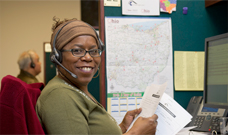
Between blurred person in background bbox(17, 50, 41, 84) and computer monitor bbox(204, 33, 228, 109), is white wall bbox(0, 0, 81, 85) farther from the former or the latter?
computer monitor bbox(204, 33, 228, 109)

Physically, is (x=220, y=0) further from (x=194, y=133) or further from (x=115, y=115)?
(x=115, y=115)

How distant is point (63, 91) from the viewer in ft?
2.88

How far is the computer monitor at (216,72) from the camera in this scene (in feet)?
4.66

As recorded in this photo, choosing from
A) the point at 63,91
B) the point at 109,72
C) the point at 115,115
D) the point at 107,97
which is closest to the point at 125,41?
the point at 109,72

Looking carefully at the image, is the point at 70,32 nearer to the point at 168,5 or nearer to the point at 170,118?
the point at 170,118

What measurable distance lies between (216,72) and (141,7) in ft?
2.07

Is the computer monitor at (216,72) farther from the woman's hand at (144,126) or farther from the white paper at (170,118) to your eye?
the woman's hand at (144,126)

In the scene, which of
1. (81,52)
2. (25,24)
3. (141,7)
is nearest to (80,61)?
(81,52)

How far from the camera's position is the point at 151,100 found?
118 cm

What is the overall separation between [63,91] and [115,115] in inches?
30.2

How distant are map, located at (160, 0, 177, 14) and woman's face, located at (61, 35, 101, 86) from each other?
789mm

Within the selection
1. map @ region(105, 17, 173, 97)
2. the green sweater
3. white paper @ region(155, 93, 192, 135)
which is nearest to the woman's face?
the green sweater

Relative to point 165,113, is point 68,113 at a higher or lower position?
higher

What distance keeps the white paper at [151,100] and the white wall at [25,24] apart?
139 inches
